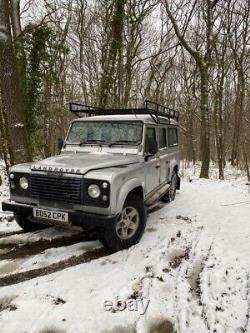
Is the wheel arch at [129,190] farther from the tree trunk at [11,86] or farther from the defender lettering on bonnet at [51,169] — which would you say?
the tree trunk at [11,86]

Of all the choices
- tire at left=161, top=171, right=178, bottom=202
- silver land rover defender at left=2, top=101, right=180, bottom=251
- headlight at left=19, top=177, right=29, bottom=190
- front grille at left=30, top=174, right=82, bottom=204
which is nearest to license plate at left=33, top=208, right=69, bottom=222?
silver land rover defender at left=2, top=101, right=180, bottom=251

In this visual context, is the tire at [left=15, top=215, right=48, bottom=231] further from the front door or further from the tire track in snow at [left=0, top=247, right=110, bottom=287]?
the front door

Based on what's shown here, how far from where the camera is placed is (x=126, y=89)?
1628 cm

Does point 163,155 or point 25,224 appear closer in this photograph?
point 25,224

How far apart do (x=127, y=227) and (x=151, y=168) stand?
1.47m

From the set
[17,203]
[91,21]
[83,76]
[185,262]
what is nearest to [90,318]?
[185,262]

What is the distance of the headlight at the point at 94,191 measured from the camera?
4492mm

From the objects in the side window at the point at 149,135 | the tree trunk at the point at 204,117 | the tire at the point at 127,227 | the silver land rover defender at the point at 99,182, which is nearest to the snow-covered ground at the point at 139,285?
the tire at the point at 127,227

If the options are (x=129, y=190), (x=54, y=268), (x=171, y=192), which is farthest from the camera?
(x=171, y=192)

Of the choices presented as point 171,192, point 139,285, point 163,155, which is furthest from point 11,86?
point 139,285

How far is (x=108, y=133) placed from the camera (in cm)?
604

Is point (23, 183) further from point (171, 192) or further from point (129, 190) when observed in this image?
point (171, 192)

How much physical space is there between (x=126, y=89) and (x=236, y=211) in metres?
10.6

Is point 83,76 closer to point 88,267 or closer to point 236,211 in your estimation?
point 236,211
